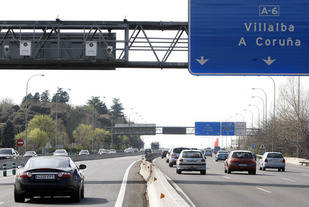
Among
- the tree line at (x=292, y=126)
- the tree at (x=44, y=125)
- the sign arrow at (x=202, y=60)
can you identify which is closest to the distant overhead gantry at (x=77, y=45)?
the sign arrow at (x=202, y=60)

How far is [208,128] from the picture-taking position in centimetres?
10450

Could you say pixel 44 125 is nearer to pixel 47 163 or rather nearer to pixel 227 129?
pixel 227 129

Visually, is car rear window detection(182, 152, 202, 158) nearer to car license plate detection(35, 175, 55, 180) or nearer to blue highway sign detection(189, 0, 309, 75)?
blue highway sign detection(189, 0, 309, 75)

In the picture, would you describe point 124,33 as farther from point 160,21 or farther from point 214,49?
point 214,49

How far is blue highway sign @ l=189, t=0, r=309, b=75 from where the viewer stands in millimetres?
23422

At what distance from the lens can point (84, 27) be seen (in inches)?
1275

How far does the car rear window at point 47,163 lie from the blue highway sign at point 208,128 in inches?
3382

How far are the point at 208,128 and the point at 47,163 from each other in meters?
87.9

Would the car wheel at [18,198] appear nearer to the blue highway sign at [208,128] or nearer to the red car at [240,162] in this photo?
the red car at [240,162]

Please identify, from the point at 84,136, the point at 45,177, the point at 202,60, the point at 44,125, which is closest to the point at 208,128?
the point at 44,125

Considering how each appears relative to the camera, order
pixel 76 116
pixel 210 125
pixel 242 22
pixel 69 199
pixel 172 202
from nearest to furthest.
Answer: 1. pixel 172 202
2. pixel 69 199
3. pixel 242 22
4. pixel 210 125
5. pixel 76 116

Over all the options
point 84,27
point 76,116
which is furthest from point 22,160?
point 76,116

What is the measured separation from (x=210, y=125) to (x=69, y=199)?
86748 mm

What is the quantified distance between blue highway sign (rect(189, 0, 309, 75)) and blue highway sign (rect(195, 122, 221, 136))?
7960 cm
